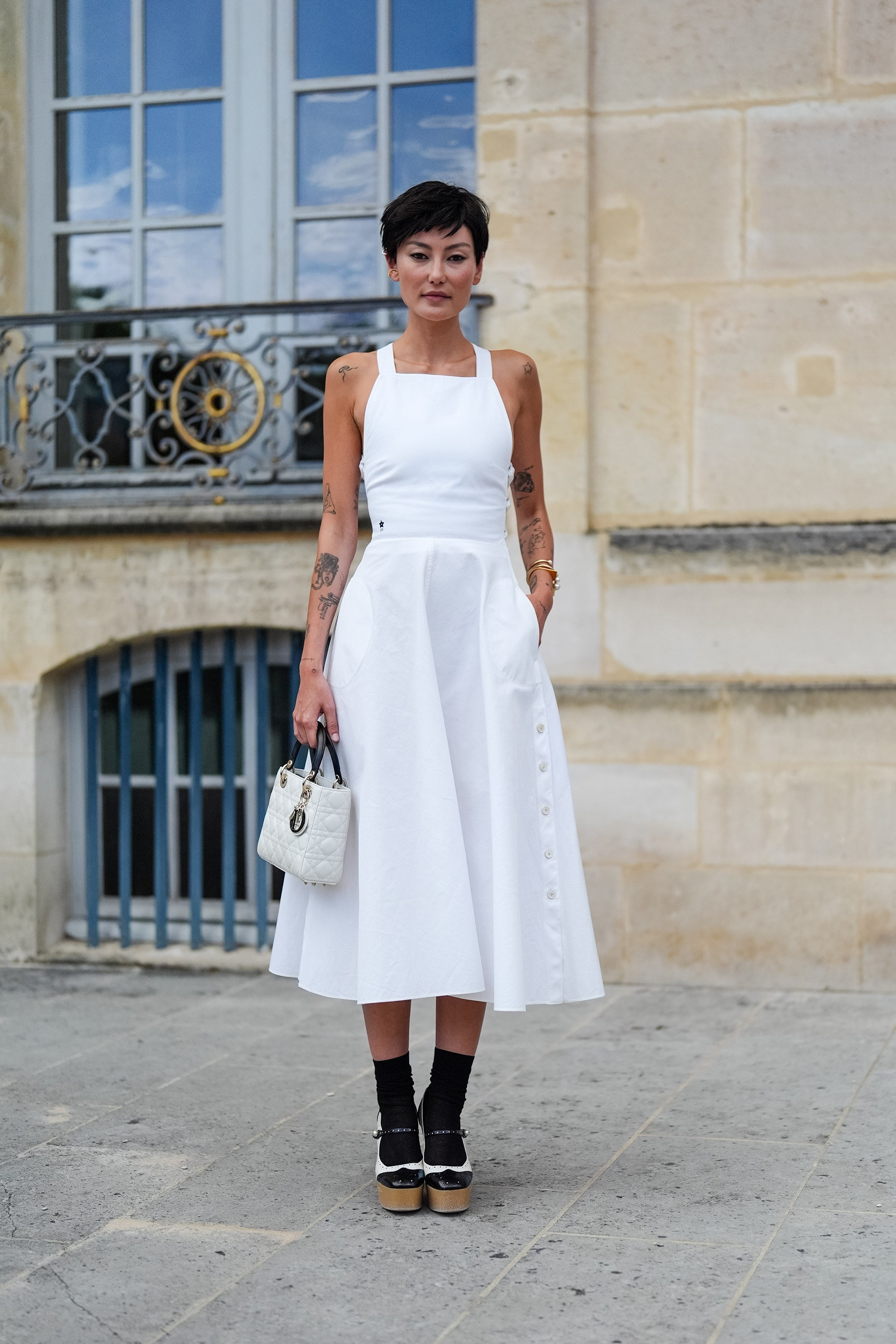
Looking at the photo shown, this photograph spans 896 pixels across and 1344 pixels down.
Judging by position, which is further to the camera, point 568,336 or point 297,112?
point 297,112

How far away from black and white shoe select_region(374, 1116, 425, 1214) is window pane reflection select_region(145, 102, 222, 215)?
4.71 meters

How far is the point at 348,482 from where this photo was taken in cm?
342

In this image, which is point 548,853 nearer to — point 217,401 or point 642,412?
point 642,412

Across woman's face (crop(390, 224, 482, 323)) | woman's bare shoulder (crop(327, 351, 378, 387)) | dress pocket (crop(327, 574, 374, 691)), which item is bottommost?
dress pocket (crop(327, 574, 374, 691))

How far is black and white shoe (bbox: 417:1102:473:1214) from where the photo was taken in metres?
3.22

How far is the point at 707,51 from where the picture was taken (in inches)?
225

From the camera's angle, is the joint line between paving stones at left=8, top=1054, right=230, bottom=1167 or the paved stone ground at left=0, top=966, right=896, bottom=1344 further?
the joint line between paving stones at left=8, top=1054, right=230, bottom=1167

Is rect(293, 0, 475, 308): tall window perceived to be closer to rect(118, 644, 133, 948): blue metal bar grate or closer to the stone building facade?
the stone building facade

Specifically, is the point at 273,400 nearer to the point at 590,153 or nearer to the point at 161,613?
A: the point at 161,613

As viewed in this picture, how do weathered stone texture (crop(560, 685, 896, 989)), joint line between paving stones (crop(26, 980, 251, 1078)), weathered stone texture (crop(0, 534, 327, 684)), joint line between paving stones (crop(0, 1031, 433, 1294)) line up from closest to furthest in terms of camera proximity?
joint line between paving stones (crop(0, 1031, 433, 1294))
joint line between paving stones (crop(26, 980, 251, 1078))
weathered stone texture (crop(560, 685, 896, 989))
weathered stone texture (crop(0, 534, 327, 684))

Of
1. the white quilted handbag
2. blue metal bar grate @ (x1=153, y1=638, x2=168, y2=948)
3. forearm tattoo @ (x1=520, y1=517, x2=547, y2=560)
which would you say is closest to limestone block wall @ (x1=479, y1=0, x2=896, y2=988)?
blue metal bar grate @ (x1=153, y1=638, x2=168, y2=948)

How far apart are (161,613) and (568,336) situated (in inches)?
75.9

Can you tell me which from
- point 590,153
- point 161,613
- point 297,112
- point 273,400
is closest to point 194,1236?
point 161,613

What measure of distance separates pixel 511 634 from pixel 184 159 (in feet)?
14.1
